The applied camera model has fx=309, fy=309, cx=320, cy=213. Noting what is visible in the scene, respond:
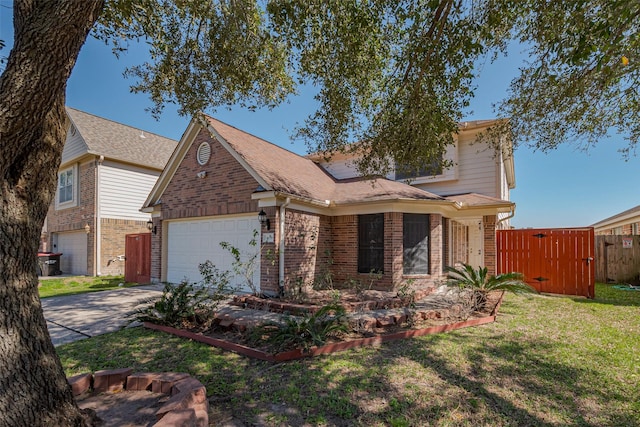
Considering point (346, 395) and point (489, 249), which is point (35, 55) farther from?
point (489, 249)

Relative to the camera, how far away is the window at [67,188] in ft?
53.3

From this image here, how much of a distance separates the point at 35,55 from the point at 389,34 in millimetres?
6635

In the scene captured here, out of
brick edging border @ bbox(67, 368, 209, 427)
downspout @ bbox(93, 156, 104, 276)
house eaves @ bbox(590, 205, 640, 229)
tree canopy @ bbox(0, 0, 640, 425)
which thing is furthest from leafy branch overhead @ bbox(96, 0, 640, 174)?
house eaves @ bbox(590, 205, 640, 229)

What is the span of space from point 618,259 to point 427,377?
14103 millimetres

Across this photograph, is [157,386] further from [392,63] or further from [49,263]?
[49,263]

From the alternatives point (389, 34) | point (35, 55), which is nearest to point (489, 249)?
point (389, 34)

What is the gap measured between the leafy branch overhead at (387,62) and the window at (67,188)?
41.0 feet

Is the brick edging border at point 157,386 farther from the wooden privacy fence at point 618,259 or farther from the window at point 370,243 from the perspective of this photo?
the wooden privacy fence at point 618,259

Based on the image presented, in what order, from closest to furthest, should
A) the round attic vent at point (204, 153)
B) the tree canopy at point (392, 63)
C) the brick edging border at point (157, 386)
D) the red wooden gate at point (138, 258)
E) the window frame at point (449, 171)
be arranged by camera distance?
the brick edging border at point (157, 386) < the tree canopy at point (392, 63) < the round attic vent at point (204, 153) < the red wooden gate at point (138, 258) < the window frame at point (449, 171)

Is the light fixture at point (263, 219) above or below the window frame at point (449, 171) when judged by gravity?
below

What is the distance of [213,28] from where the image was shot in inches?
265

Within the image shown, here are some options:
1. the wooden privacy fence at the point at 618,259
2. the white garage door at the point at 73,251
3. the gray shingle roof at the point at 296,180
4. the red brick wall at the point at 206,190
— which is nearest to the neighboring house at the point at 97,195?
the white garage door at the point at 73,251

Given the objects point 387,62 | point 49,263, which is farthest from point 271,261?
point 49,263

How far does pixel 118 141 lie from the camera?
16.8m
